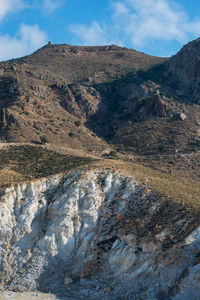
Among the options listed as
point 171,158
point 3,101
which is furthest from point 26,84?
point 171,158

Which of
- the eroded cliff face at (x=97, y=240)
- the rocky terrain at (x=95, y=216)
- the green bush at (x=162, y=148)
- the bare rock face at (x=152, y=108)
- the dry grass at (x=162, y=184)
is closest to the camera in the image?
the eroded cliff face at (x=97, y=240)

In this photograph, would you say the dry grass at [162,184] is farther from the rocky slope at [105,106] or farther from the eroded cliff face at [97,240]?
the rocky slope at [105,106]

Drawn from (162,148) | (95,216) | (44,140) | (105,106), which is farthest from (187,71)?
(95,216)

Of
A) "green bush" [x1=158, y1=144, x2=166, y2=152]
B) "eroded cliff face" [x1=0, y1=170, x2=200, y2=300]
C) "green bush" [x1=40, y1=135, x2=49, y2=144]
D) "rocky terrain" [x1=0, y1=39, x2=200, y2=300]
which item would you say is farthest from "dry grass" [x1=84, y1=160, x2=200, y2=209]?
"green bush" [x1=158, y1=144, x2=166, y2=152]

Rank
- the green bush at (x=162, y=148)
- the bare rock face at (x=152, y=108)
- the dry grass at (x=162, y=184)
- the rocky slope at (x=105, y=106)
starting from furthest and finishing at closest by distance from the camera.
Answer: the bare rock face at (x=152, y=108) < the rocky slope at (x=105, y=106) < the green bush at (x=162, y=148) < the dry grass at (x=162, y=184)

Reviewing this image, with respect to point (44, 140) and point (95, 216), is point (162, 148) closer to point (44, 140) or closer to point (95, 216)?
point (44, 140)

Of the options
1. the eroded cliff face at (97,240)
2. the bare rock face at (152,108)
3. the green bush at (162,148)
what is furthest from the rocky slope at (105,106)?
the eroded cliff face at (97,240)

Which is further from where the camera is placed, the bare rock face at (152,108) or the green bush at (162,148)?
the bare rock face at (152,108)

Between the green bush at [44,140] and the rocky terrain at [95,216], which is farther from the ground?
the green bush at [44,140]
